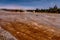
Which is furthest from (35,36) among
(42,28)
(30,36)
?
(42,28)

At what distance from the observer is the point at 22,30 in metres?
12.7

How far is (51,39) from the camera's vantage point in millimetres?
11117

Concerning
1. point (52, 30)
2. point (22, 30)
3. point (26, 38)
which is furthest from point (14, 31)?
point (52, 30)

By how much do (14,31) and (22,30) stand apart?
0.62 meters

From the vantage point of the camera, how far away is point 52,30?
1288 cm

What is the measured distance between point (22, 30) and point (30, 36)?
1.34 m

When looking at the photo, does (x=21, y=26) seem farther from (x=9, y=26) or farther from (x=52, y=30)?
(x=52, y=30)

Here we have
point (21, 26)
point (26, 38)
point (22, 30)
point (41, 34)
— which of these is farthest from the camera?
point (21, 26)

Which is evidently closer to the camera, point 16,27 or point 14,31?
point 14,31

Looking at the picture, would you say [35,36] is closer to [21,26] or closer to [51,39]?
[51,39]

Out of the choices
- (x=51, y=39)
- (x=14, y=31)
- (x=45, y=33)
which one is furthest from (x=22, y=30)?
(x=51, y=39)

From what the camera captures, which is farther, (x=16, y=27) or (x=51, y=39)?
(x=16, y=27)

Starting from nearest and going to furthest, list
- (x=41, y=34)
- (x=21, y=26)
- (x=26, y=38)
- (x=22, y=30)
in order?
(x=26, y=38)
(x=41, y=34)
(x=22, y=30)
(x=21, y=26)

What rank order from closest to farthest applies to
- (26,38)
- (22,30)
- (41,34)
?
(26,38) < (41,34) < (22,30)
